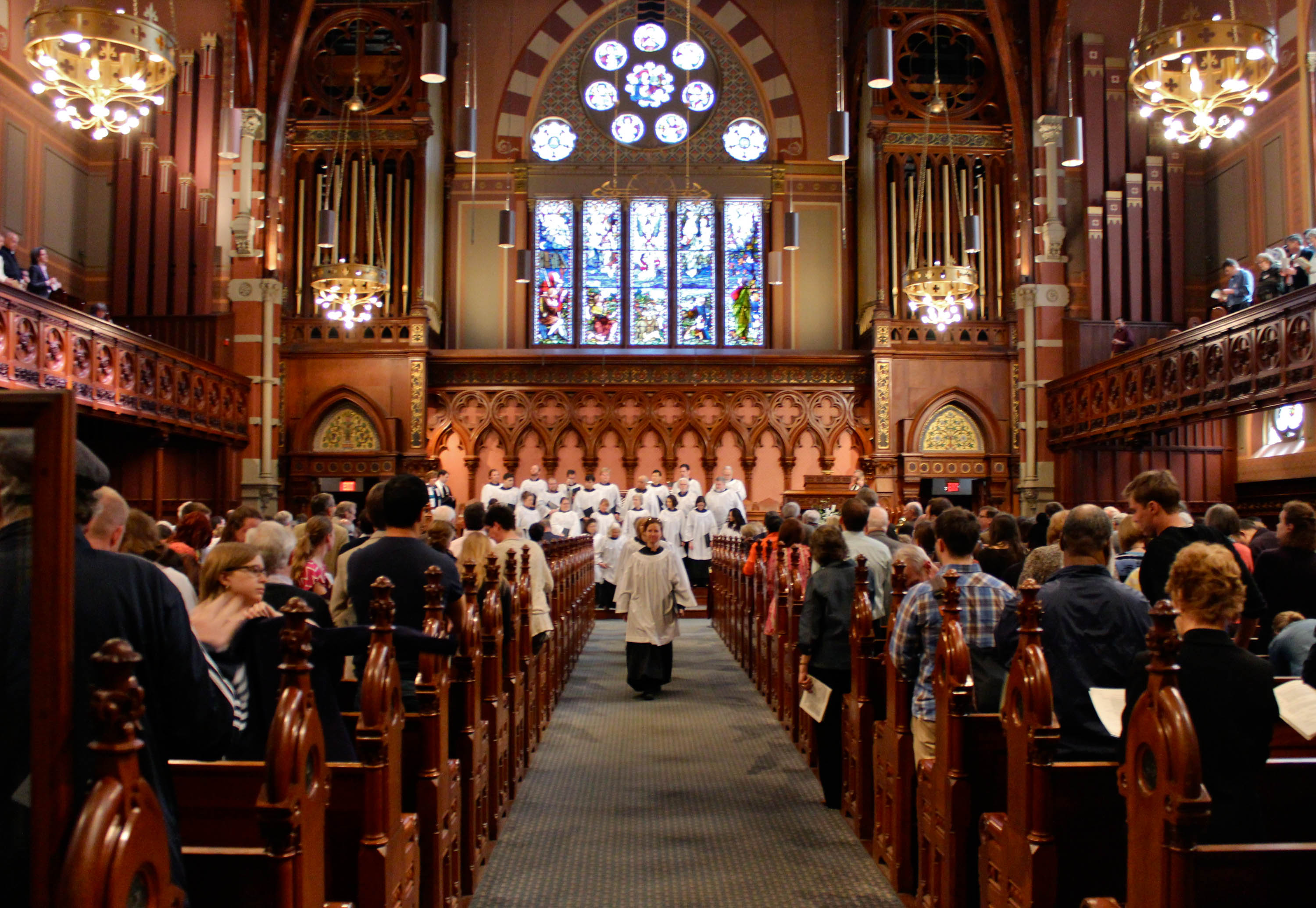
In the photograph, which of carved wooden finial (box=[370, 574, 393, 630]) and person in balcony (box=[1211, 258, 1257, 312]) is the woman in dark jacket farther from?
person in balcony (box=[1211, 258, 1257, 312])

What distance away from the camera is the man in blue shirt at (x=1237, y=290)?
42.5 ft

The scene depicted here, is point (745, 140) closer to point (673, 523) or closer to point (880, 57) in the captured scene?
point (673, 523)

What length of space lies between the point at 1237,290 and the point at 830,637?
9563mm

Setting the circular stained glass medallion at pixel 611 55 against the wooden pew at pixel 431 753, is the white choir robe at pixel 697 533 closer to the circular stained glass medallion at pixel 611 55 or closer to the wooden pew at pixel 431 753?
the circular stained glass medallion at pixel 611 55

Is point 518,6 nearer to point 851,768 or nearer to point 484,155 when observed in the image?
point 484,155

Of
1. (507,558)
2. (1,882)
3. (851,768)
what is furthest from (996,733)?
(507,558)

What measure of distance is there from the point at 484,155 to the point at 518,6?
10.1 ft

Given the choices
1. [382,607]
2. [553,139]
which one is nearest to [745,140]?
[553,139]

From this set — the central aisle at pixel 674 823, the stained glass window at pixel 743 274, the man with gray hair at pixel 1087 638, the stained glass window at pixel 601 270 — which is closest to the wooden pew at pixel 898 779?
the central aisle at pixel 674 823

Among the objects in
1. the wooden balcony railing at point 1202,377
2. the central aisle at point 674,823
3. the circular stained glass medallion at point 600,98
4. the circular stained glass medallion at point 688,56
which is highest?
the circular stained glass medallion at point 688,56

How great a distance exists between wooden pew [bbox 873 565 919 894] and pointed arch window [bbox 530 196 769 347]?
53.3 feet

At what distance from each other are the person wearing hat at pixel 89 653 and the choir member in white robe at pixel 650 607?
6.85 m

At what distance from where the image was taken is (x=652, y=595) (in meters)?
9.28

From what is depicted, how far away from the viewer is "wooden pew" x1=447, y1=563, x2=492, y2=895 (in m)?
4.70
